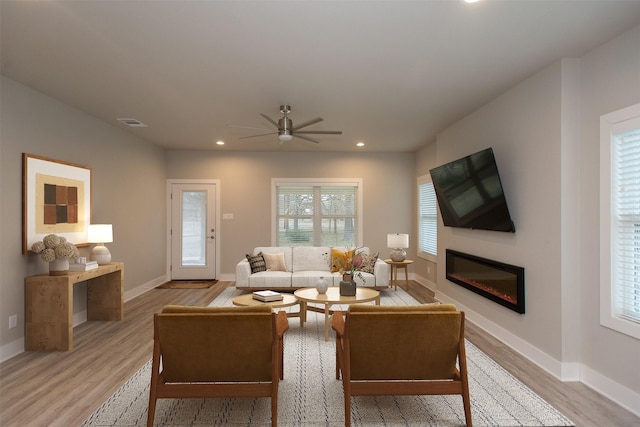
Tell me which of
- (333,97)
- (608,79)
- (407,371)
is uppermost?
(333,97)

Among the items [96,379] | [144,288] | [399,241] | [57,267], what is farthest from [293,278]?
[96,379]

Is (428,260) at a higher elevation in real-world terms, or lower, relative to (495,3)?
lower

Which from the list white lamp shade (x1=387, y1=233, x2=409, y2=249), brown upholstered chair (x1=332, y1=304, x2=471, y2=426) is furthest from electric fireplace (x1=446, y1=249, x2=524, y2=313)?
brown upholstered chair (x1=332, y1=304, x2=471, y2=426)

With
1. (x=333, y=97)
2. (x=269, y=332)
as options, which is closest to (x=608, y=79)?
(x=333, y=97)

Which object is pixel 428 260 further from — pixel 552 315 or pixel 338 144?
pixel 552 315

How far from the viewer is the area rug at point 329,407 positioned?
240 centimetres

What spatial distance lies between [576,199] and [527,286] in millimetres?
929

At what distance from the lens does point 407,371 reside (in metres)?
2.35

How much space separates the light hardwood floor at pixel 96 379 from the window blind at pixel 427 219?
238 cm

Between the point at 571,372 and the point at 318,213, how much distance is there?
5169mm

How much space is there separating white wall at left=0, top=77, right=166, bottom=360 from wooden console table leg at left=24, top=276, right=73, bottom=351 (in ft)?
0.30

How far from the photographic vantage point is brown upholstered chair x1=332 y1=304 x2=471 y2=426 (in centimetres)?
226

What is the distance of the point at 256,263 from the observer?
618 centimetres

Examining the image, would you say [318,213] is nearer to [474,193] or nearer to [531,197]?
[474,193]
